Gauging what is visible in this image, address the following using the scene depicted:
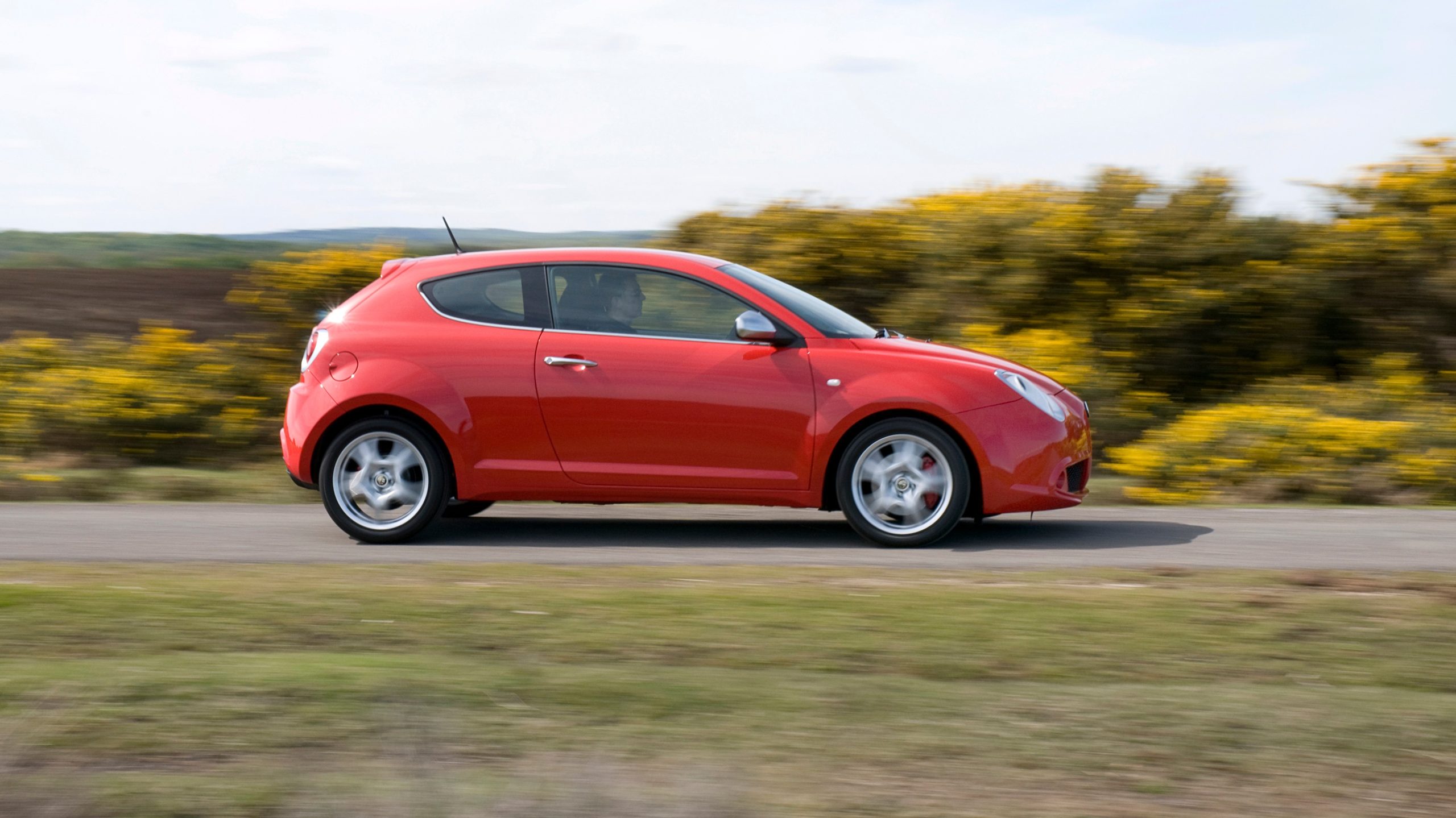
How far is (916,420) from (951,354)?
445 mm

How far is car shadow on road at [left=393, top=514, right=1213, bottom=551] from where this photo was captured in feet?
28.3

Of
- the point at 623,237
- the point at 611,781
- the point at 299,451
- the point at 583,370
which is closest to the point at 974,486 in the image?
the point at 583,370

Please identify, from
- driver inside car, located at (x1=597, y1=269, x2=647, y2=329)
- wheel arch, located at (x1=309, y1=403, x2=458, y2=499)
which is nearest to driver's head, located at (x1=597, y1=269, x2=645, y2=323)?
driver inside car, located at (x1=597, y1=269, x2=647, y2=329)

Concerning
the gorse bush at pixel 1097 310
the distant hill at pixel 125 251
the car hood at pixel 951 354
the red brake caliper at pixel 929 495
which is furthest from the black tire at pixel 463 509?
the distant hill at pixel 125 251

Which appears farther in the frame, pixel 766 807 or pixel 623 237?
pixel 623 237

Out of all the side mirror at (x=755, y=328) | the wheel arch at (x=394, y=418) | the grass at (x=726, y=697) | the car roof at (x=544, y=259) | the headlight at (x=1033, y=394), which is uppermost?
the car roof at (x=544, y=259)

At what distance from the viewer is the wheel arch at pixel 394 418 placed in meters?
8.52

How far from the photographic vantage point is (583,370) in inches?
330

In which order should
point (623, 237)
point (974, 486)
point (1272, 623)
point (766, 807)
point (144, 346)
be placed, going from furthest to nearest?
point (623, 237), point (144, 346), point (974, 486), point (1272, 623), point (766, 807)

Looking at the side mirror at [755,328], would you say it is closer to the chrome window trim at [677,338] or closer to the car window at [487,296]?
the chrome window trim at [677,338]

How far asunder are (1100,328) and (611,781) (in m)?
10.2

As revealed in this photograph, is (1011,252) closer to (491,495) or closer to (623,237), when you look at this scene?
(623,237)

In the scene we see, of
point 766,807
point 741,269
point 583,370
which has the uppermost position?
point 741,269

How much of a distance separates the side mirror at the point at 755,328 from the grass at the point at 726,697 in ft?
5.27
